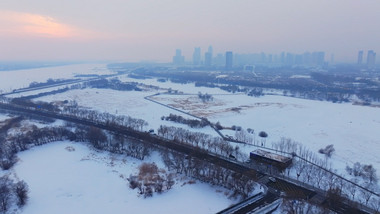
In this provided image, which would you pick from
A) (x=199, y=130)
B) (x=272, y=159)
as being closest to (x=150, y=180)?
(x=272, y=159)

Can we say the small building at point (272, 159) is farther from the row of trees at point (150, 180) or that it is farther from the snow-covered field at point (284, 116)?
the row of trees at point (150, 180)

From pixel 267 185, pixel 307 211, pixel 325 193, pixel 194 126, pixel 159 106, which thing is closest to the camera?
pixel 307 211

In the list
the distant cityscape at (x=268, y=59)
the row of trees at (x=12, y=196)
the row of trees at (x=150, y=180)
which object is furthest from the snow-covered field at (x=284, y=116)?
the distant cityscape at (x=268, y=59)

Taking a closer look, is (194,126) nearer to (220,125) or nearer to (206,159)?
(220,125)

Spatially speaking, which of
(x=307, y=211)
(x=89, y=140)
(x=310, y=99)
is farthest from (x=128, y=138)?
(x=310, y=99)

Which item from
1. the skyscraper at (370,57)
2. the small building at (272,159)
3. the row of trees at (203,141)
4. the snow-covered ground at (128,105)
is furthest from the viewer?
the skyscraper at (370,57)

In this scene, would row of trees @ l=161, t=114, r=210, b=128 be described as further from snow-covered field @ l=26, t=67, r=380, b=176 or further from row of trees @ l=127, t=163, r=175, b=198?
row of trees @ l=127, t=163, r=175, b=198
